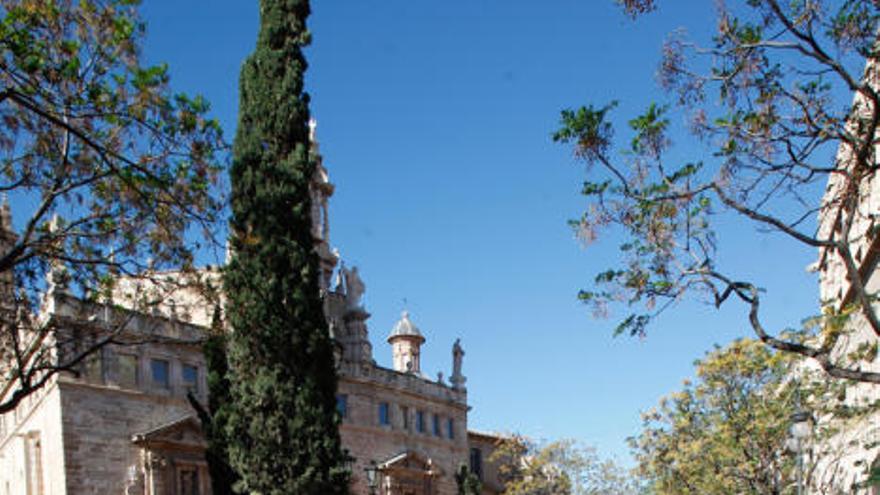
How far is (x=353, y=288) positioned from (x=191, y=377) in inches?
410

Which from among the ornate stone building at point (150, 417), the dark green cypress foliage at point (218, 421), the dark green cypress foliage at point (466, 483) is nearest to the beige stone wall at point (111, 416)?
the ornate stone building at point (150, 417)

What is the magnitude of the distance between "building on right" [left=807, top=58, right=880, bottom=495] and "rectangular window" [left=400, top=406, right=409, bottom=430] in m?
18.9

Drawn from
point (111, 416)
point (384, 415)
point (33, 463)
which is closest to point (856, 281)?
point (111, 416)

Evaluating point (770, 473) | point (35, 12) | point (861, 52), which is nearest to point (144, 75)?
point (35, 12)

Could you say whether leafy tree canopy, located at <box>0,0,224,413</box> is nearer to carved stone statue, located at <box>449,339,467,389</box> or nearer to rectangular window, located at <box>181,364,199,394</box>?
rectangular window, located at <box>181,364,199,394</box>

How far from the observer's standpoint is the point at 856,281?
9336 millimetres

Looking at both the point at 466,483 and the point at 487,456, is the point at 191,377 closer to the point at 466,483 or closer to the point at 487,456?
the point at 466,483

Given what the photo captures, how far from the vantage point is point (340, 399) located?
38750 mm

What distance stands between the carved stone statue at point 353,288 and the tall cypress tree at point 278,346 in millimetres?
17345

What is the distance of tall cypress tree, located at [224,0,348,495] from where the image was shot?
74.0 ft

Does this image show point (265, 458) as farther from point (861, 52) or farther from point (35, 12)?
point (861, 52)

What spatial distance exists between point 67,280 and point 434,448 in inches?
1256

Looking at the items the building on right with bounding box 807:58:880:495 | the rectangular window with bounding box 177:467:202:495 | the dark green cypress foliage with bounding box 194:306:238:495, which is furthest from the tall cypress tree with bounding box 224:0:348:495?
the building on right with bounding box 807:58:880:495

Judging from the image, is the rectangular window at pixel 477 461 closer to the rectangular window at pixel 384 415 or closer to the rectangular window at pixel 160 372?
the rectangular window at pixel 384 415
